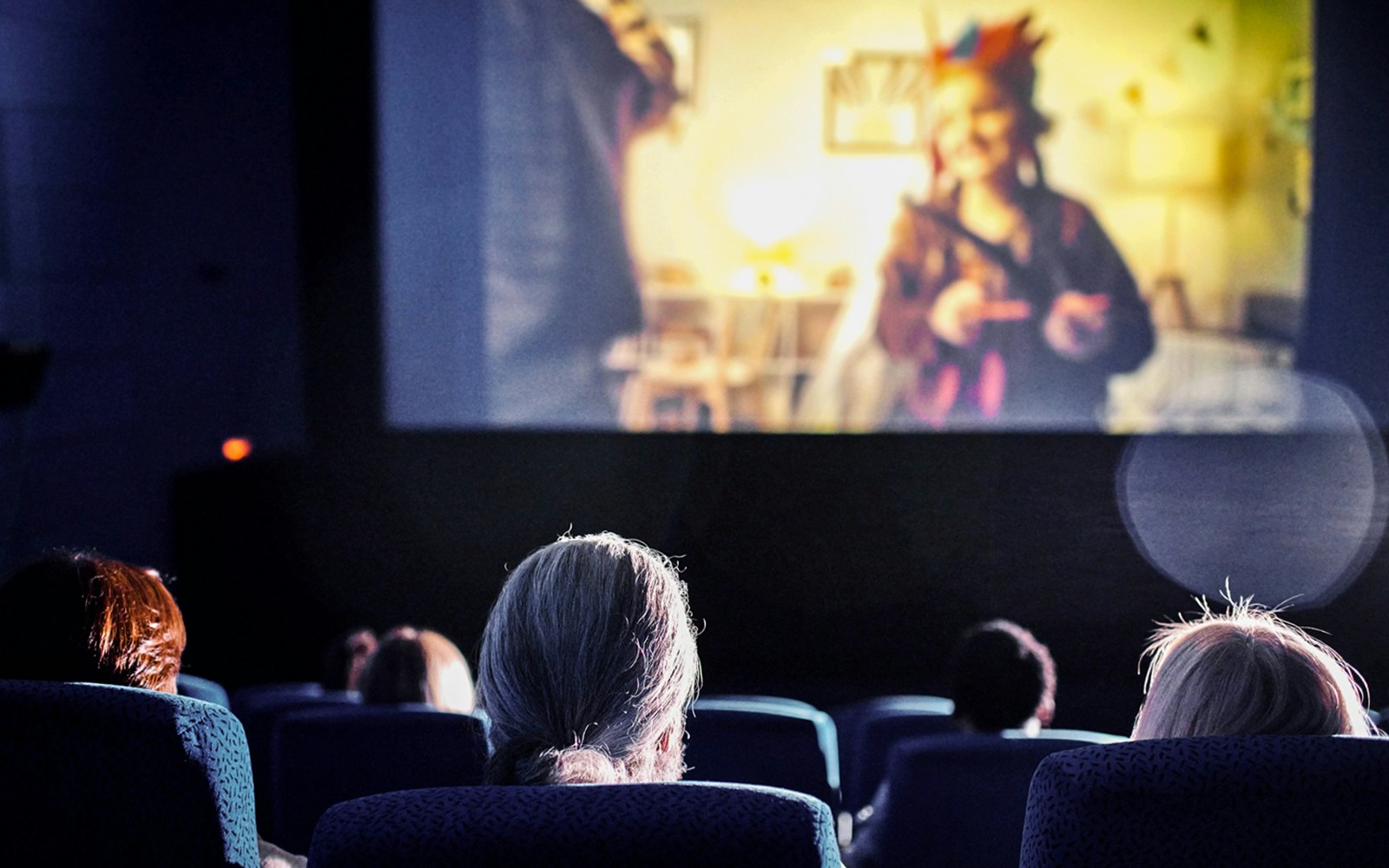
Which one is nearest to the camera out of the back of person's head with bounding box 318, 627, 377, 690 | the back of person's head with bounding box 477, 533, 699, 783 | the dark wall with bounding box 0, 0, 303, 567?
the back of person's head with bounding box 477, 533, 699, 783

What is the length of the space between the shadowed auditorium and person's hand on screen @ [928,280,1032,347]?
0.02m

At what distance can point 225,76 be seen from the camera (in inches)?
214

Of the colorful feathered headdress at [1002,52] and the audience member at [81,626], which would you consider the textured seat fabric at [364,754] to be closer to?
the audience member at [81,626]

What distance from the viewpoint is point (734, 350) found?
19.6 feet

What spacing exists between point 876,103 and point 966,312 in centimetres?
107

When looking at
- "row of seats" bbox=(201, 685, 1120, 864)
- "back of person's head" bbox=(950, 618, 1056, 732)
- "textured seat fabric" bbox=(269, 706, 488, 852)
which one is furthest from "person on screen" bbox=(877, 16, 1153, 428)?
"textured seat fabric" bbox=(269, 706, 488, 852)

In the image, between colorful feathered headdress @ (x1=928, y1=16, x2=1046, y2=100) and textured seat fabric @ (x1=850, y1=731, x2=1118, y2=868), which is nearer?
textured seat fabric @ (x1=850, y1=731, x2=1118, y2=868)

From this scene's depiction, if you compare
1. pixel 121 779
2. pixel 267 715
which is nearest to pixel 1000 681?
pixel 267 715

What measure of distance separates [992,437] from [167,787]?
13.1 ft

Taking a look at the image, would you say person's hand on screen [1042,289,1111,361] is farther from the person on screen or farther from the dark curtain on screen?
the dark curtain on screen

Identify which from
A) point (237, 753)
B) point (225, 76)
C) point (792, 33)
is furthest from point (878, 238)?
point (237, 753)

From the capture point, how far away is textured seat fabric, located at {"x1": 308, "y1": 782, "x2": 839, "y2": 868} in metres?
0.85

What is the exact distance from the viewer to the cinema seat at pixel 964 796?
1.84 meters

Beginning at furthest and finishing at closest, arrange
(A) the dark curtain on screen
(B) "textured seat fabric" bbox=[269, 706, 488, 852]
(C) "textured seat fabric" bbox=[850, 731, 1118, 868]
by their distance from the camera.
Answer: (A) the dark curtain on screen, (B) "textured seat fabric" bbox=[269, 706, 488, 852], (C) "textured seat fabric" bbox=[850, 731, 1118, 868]
